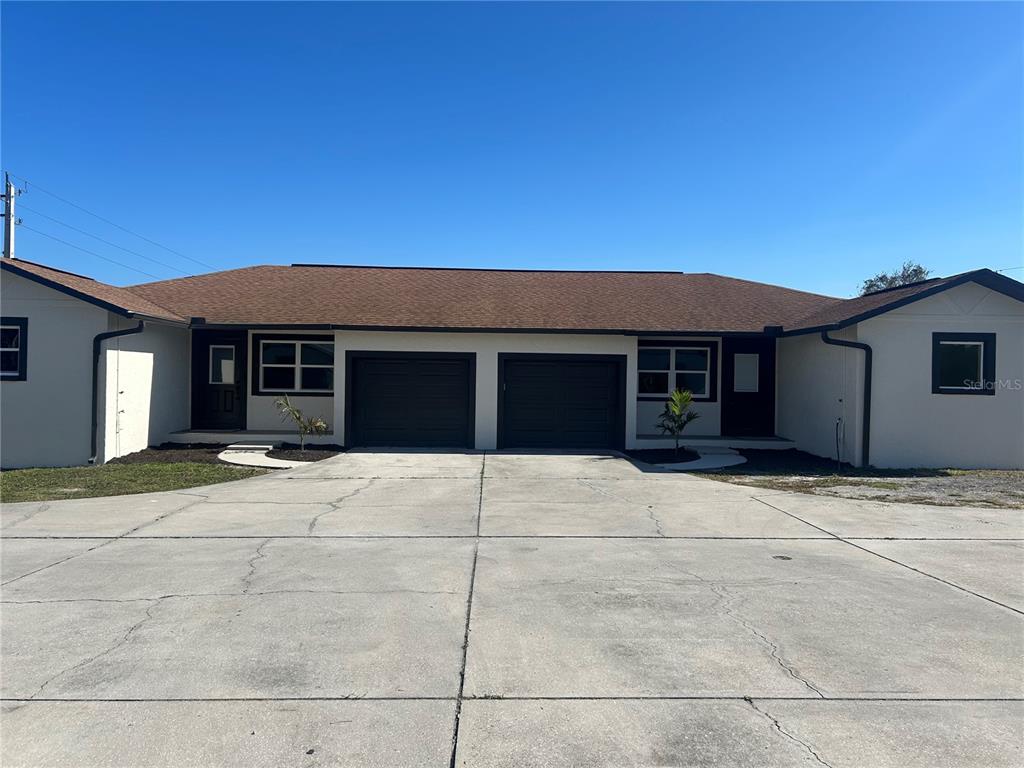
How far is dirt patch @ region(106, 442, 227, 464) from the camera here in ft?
45.4

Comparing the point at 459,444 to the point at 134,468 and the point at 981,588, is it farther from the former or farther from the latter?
the point at 981,588

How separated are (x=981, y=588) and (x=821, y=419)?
1006 centimetres

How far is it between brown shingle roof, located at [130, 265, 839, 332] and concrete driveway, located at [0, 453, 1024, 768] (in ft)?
26.3

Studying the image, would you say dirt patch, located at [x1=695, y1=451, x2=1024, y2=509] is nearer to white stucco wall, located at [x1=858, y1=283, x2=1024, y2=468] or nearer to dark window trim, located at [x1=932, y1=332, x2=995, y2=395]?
white stucco wall, located at [x1=858, y1=283, x2=1024, y2=468]

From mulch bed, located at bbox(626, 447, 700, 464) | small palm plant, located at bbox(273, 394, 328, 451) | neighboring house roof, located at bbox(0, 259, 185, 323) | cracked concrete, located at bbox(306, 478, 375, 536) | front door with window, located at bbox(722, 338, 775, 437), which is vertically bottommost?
cracked concrete, located at bbox(306, 478, 375, 536)

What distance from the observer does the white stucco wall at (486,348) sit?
16.0 m

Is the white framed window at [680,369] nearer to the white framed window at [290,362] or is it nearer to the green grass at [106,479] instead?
the white framed window at [290,362]

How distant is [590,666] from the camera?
4.33 metres

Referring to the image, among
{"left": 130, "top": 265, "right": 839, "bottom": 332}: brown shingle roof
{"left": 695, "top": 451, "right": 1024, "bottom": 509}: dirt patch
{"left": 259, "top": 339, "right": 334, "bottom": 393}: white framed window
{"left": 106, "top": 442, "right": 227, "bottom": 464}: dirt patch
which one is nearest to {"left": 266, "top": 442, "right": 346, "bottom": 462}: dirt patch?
{"left": 106, "top": 442, "right": 227, "bottom": 464}: dirt patch

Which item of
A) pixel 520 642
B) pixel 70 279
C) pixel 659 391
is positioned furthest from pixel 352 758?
pixel 659 391

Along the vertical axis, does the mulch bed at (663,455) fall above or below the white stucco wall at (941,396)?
below

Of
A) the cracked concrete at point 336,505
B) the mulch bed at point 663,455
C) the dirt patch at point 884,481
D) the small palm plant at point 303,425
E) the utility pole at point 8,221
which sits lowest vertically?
the cracked concrete at point 336,505

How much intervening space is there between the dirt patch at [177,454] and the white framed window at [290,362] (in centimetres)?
243

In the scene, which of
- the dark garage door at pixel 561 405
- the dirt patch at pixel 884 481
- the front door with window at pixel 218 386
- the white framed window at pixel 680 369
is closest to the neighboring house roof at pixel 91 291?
the front door with window at pixel 218 386
